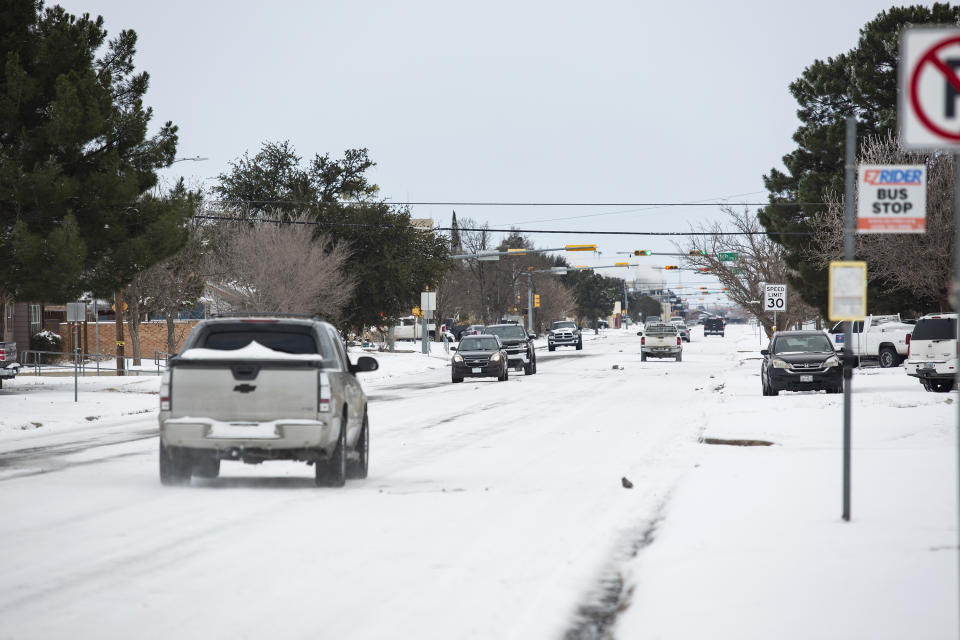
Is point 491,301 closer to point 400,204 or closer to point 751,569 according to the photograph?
point 400,204

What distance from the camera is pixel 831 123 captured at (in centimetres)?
4928

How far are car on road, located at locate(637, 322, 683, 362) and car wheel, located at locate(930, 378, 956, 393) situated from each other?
2587cm

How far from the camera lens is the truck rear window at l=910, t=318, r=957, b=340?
27469 mm

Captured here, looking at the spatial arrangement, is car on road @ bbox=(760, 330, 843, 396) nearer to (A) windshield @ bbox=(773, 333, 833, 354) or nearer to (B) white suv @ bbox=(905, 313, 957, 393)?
(A) windshield @ bbox=(773, 333, 833, 354)

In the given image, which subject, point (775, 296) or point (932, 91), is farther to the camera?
point (775, 296)

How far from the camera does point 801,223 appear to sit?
1950 inches

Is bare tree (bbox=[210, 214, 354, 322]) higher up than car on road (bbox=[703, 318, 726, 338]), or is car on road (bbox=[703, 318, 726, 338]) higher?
bare tree (bbox=[210, 214, 354, 322])

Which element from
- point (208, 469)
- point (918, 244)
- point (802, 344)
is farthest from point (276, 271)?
point (208, 469)

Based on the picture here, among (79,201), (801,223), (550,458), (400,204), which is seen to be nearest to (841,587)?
(550,458)

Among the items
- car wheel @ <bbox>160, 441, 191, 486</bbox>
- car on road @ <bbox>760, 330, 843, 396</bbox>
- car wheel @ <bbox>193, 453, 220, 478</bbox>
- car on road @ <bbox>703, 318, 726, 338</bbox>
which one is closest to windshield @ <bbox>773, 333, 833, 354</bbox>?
car on road @ <bbox>760, 330, 843, 396</bbox>

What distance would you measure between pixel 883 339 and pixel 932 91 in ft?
127

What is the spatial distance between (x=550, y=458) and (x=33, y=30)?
73.5 feet

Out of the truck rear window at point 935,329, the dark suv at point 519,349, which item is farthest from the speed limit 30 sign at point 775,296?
the dark suv at point 519,349

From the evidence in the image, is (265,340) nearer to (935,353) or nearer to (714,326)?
(935,353)
